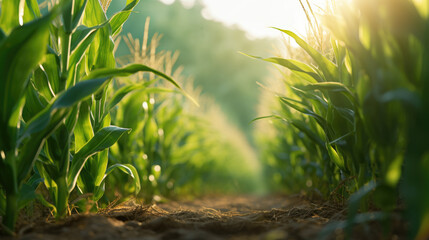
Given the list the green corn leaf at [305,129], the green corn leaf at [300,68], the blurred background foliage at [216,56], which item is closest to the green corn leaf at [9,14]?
the green corn leaf at [300,68]

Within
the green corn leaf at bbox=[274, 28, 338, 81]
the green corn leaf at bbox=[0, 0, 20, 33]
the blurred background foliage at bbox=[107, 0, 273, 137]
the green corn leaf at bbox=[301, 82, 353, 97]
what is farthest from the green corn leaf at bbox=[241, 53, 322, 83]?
the blurred background foliage at bbox=[107, 0, 273, 137]

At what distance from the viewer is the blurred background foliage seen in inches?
1249

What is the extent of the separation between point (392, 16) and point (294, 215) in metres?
1.09

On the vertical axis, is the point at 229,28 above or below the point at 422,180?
above

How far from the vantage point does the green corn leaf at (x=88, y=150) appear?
1489mm

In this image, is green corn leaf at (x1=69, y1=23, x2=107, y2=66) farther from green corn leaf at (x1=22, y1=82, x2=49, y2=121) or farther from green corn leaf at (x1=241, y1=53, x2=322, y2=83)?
green corn leaf at (x1=241, y1=53, x2=322, y2=83)

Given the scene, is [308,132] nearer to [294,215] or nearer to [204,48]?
[294,215]

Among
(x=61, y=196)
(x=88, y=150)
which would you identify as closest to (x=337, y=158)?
(x=88, y=150)

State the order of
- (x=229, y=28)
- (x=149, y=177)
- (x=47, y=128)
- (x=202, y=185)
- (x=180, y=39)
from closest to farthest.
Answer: (x=47, y=128) → (x=149, y=177) → (x=202, y=185) → (x=180, y=39) → (x=229, y=28)

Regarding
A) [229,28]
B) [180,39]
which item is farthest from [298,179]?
[229,28]

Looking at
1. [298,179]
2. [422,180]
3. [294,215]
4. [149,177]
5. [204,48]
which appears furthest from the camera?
[204,48]

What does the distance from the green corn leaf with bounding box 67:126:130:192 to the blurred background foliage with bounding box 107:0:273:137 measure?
95.9ft

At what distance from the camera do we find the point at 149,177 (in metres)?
3.24

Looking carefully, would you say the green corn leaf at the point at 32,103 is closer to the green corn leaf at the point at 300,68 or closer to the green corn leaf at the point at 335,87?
the green corn leaf at the point at 300,68
